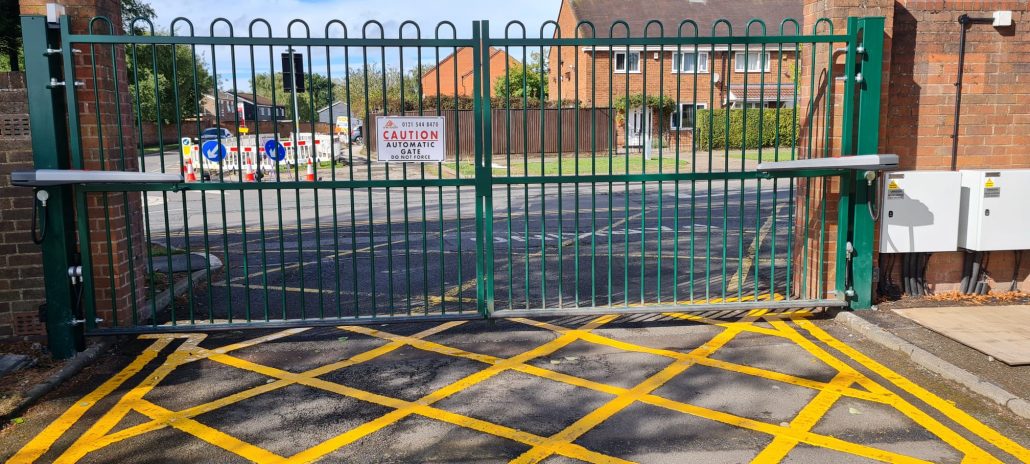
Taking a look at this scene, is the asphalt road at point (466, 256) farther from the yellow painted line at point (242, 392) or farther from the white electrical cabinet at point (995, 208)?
the white electrical cabinet at point (995, 208)

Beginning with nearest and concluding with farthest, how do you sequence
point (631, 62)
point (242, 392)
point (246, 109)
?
1. point (242, 392)
2. point (246, 109)
3. point (631, 62)

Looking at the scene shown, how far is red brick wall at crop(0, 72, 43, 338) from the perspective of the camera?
5594mm

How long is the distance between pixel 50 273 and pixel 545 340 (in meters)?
3.73

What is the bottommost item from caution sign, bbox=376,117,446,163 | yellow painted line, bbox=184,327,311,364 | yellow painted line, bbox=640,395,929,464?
yellow painted line, bbox=640,395,929,464

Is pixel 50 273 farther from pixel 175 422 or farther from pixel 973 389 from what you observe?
pixel 973 389

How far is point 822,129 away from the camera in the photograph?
654 cm

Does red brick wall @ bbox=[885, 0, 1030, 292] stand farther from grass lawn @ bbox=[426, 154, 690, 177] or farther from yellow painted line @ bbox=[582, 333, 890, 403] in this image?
grass lawn @ bbox=[426, 154, 690, 177]

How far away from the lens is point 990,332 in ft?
19.4

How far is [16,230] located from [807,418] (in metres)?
5.71

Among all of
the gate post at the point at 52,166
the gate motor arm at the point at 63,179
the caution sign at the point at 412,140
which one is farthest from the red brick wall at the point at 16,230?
the caution sign at the point at 412,140

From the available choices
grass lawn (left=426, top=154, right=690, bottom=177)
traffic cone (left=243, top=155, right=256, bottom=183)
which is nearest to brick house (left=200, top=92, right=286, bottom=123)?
traffic cone (left=243, top=155, right=256, bottom=183)

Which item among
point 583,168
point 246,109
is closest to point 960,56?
point 583,168

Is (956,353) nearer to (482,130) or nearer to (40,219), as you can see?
(482,130)

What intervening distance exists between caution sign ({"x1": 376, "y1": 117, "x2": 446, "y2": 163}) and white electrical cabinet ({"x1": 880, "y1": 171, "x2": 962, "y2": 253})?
378cm
